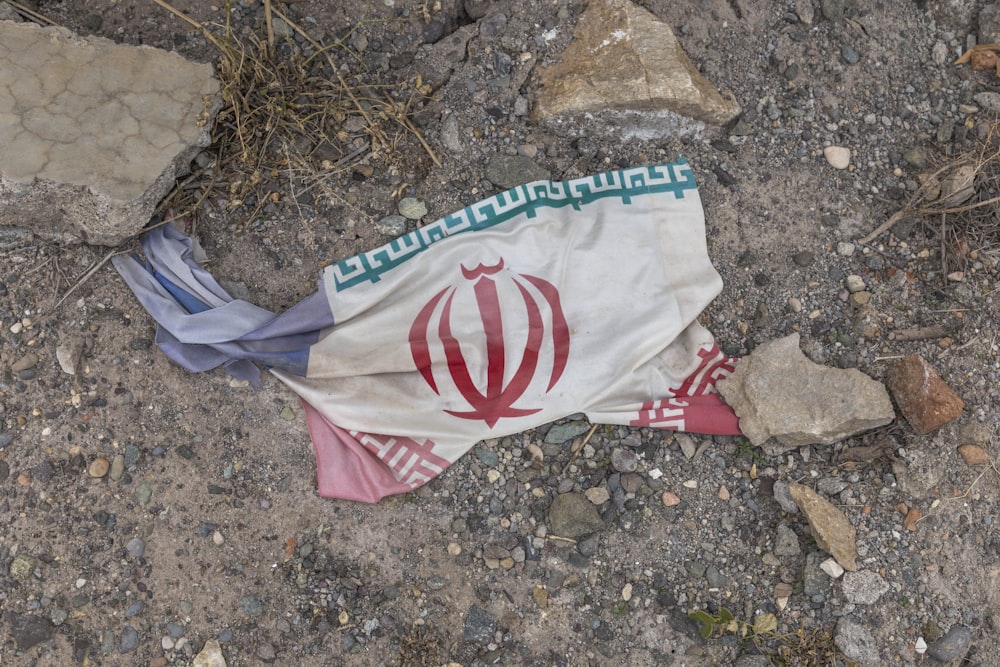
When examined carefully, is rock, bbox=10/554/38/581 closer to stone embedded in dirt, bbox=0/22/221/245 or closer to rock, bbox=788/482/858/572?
stone embedded in dirt, bbox=0/22/221/245

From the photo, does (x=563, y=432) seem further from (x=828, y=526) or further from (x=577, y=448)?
(x=828, y=526)

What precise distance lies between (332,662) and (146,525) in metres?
0.67

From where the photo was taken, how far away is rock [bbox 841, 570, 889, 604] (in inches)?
88.7

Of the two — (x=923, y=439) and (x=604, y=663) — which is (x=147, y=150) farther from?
(x=923, y=439)

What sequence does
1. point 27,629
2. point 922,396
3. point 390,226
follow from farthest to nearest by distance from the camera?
1. point 390,226
2. point 922,396
3. point 27,629

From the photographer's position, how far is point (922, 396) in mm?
2301

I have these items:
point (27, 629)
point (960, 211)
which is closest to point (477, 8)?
point (960, 211)

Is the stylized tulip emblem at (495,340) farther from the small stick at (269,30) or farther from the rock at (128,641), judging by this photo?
the rock at (128,641)

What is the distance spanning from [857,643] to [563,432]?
1024 millimetres

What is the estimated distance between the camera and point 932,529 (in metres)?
Result: 2.32

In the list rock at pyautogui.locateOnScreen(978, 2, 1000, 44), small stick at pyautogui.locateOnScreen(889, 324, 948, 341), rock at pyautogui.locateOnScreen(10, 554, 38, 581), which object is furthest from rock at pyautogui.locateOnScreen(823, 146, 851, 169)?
rock at pyautogui.locateOnScreen(10, 554, 38, 581)

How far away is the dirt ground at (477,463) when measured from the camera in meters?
2.25

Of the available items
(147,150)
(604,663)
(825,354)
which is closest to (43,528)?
(147,150)

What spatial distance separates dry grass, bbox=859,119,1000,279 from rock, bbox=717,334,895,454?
50 cm
